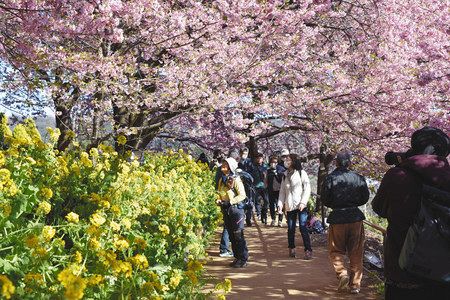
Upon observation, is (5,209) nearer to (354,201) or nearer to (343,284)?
(354,201)

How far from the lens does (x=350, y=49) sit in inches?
593

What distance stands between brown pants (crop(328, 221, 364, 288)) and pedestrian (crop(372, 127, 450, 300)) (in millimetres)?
2854

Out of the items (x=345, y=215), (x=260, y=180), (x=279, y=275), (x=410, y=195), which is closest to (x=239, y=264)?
(x=279, y=275)

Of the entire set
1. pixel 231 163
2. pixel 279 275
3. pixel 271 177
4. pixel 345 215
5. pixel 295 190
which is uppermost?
pixel 231 163

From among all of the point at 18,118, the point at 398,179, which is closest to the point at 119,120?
the point at 18,118

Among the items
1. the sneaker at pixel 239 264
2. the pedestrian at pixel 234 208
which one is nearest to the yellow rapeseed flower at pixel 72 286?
the pedestrian at pixel 234 208

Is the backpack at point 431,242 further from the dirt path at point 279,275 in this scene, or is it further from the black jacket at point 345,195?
the dirt path at point 279,275

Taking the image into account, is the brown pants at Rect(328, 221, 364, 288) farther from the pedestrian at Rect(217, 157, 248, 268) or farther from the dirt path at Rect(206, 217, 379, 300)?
the pedestrian at Rect(217, 157, 248, 268)

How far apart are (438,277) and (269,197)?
1000 centimetres

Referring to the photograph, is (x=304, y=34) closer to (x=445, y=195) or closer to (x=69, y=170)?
(x=69, y=170)

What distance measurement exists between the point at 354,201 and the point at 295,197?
2293 mm

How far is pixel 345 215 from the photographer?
649 centimetres

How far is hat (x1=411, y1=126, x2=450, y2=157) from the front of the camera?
358 centimetres

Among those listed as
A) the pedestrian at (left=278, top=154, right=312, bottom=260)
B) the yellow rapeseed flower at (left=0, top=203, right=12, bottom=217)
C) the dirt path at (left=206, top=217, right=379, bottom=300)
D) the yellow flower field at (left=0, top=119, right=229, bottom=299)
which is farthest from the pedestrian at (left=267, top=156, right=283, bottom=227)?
the yellow rapeseed flower at (left=0, top=203, right=12, bottom=217)
